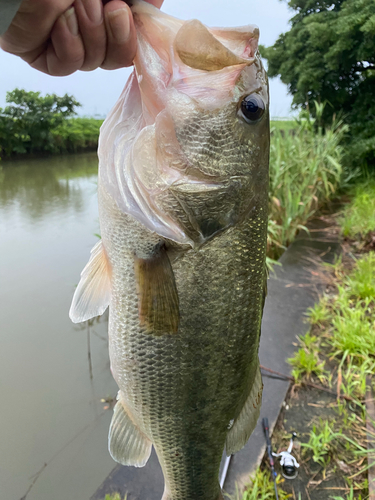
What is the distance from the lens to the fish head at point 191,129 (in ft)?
2.91

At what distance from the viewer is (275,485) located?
5.80 feet

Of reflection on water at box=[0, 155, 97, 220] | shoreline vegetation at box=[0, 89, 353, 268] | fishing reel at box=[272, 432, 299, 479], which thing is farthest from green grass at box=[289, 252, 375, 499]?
reflection on water at box=[0, 155, 97, 220]

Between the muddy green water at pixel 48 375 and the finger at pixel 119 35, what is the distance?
252 centimetres

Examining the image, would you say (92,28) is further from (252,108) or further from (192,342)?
(192,342)

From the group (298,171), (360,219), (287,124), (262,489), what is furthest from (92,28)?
(287,124)

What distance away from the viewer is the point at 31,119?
1255 centimetres

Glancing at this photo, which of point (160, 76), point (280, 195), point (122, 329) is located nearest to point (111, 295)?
point (122, 329)

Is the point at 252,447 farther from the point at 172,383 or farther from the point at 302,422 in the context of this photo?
the point at 172,383

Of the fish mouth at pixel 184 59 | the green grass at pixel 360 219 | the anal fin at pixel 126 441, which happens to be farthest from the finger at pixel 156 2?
the green grass at pixel 360 219

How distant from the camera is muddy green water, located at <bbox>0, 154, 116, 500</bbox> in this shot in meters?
2.38

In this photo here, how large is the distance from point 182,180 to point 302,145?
5314mm

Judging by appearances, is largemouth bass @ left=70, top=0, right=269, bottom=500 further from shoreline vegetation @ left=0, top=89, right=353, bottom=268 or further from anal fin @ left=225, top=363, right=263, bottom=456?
shoreline vegetation @ left=0, top=89, right=353, bottom=268

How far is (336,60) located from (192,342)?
32.1 feet

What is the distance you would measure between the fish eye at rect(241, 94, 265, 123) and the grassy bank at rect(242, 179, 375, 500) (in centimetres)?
176
